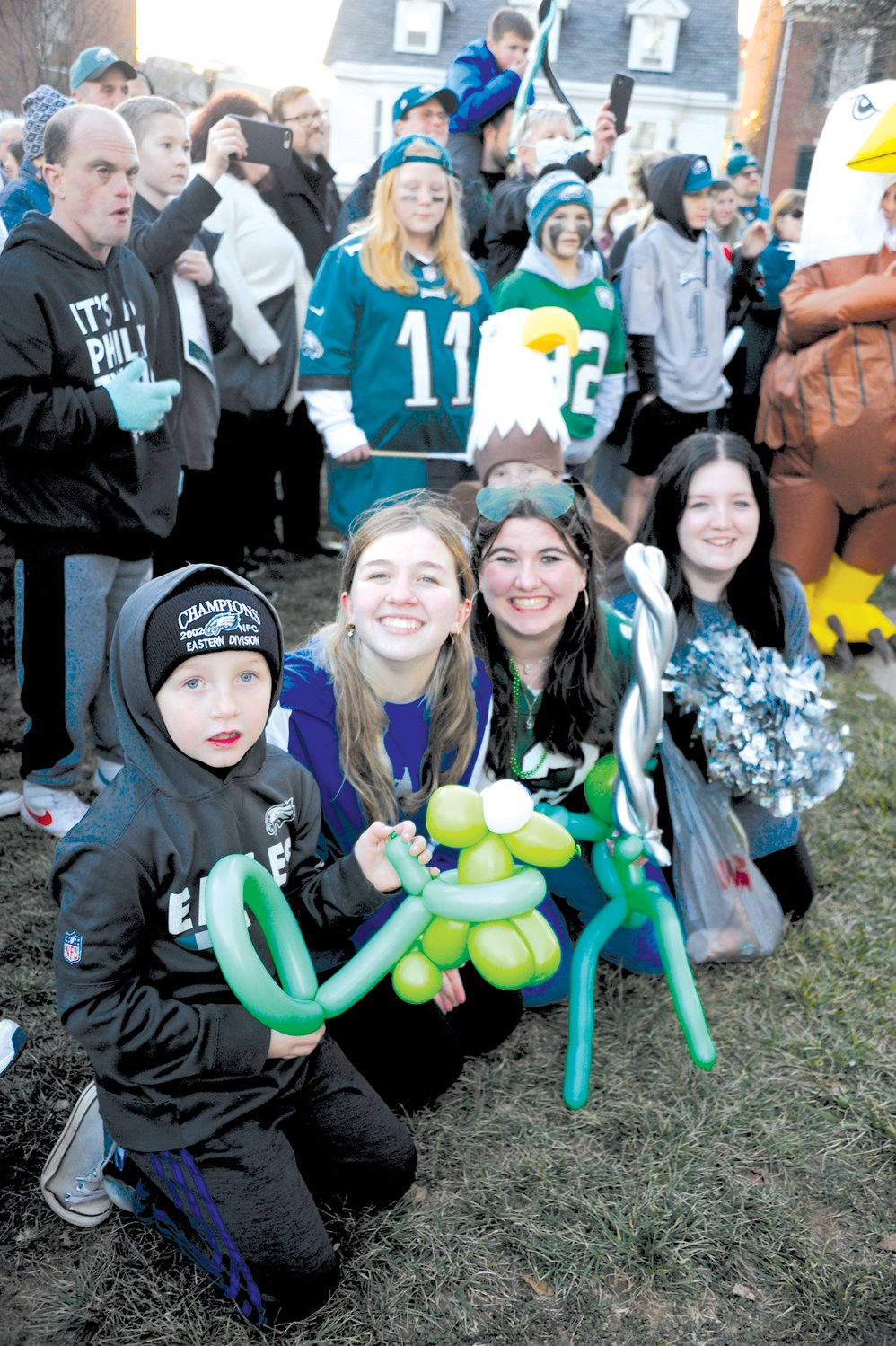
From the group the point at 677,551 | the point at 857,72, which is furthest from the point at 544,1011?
the point at 857,72

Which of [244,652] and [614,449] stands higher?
[244,652]

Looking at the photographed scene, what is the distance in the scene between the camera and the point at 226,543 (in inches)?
181

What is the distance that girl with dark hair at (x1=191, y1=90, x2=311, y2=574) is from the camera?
14.4ft

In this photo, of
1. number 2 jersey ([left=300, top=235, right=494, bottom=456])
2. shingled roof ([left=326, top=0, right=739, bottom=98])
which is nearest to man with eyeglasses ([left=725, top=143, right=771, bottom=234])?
number 2 jersey ([left=300, top=235, right=494, bottom=456])

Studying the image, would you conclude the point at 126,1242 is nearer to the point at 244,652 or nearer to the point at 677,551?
the point at 244,652

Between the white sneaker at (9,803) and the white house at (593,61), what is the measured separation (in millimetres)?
22613

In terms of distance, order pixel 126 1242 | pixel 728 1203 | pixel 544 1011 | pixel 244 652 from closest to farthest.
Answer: pixel 244 652, pixel 126 1242, pixel 728 1203, pixel 544 1011

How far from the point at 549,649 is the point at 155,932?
3.68ft

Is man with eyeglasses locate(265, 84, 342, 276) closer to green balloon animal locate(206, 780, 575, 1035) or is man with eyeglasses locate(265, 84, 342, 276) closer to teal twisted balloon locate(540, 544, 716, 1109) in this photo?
teal twisted balloon locate(540, 544, 716, 1109)

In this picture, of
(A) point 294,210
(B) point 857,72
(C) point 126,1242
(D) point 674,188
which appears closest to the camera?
(C) point 126,1242

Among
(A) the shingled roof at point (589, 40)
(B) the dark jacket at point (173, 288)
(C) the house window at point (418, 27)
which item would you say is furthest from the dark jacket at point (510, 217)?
(C) the house window at point (418, 27)

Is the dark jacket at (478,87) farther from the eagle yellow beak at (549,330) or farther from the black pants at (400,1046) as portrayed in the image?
the black pants at (400,1046)

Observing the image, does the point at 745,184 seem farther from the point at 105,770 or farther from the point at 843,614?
the point at 105,770

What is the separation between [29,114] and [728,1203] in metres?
3.06
